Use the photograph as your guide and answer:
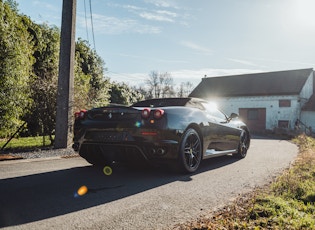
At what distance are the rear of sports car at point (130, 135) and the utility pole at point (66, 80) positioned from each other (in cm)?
298

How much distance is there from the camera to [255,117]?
3025 centimetres

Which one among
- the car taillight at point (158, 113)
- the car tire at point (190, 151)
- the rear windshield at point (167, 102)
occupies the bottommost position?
the car tire at point (190, 151)

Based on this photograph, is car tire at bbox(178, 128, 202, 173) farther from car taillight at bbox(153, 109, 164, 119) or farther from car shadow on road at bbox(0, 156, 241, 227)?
car taillight at bbox(153, 109, 164, 119)

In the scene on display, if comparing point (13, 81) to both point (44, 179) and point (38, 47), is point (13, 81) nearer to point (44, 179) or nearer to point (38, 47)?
point (44, 179)

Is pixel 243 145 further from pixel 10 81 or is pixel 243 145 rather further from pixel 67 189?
pixel 10 81

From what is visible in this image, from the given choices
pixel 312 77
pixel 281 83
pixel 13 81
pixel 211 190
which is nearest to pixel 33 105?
pixel 13 81

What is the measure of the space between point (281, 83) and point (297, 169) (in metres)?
27.6

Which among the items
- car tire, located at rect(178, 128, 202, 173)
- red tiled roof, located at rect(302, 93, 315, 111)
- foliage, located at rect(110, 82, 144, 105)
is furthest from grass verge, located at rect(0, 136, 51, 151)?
red tiled roof, located at rect(302, 93, 315, 111)

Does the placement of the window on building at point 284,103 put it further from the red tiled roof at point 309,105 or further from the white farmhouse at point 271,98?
the red tiled roof at point 309,105

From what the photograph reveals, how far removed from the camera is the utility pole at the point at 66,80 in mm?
7492

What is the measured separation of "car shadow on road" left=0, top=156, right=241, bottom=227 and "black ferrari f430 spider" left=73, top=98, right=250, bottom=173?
30 cm

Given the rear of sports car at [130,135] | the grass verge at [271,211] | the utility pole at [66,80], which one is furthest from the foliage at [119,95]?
the grass verge at [271,211]

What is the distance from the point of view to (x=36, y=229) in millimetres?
2367

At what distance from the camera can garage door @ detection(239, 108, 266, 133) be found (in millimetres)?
29609
